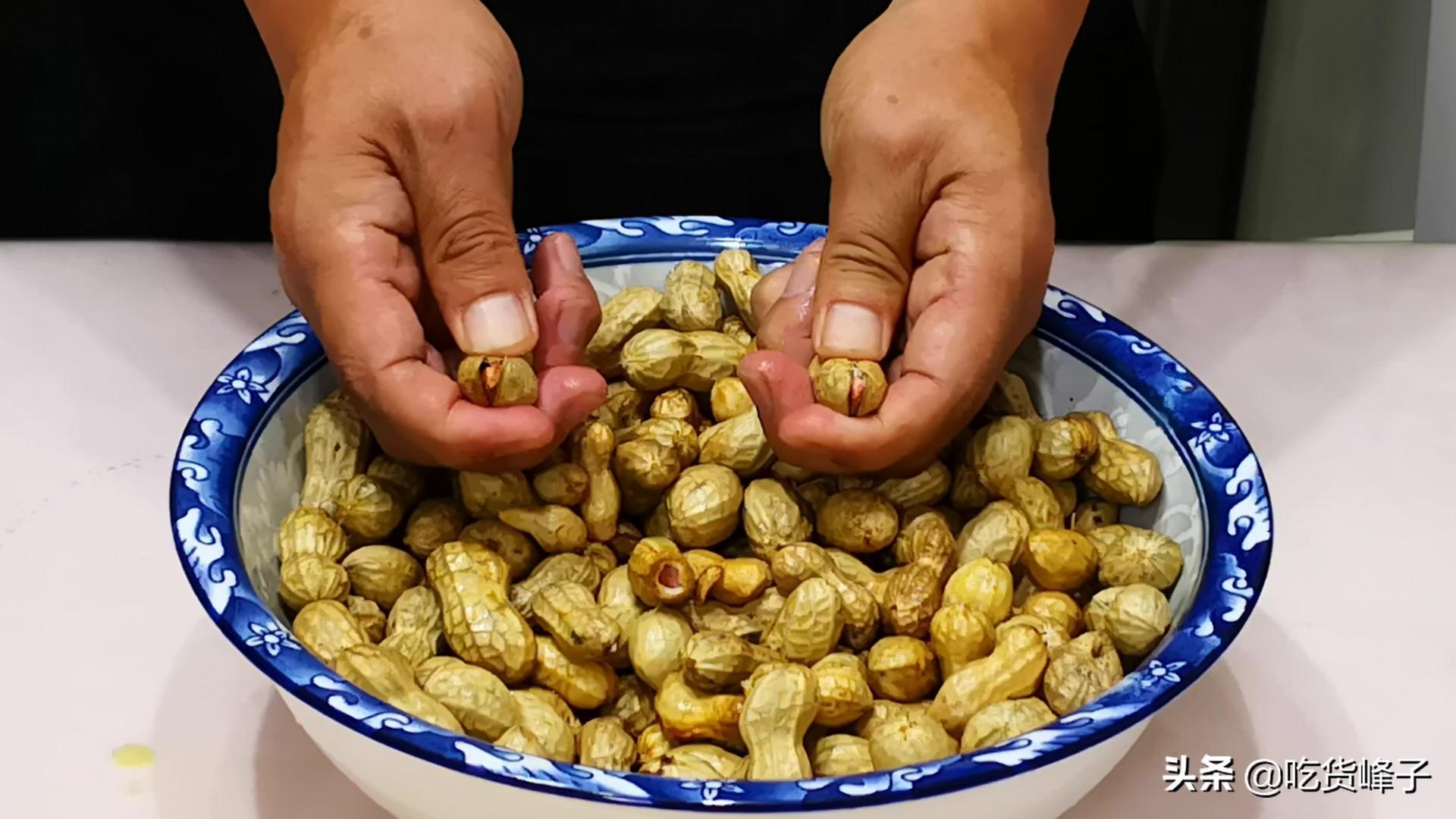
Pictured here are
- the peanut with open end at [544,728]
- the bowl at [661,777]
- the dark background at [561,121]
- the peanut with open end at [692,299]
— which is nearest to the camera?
the bowl at [661,777]

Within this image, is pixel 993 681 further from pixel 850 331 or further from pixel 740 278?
pixel 740 278

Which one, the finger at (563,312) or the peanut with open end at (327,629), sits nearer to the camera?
the peanut with open end at (327,629)

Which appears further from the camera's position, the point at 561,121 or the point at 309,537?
the point at 561,121

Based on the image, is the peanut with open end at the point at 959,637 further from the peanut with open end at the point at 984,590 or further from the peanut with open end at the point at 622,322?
the peanut with open end at the point at 622,322

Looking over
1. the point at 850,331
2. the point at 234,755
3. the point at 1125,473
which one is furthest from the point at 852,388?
the point at 234,755

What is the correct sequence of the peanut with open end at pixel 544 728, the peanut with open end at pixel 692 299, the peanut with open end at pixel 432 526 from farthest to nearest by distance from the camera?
the peanut with open end at pixel 692 299 < the peanut with open end at pixel 432 526 < the peanut with open end at pixel 544 728

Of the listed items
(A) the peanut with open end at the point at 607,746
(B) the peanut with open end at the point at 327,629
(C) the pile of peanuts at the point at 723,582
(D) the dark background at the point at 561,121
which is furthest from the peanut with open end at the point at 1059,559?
(D) the dark background at the point at 561,121
